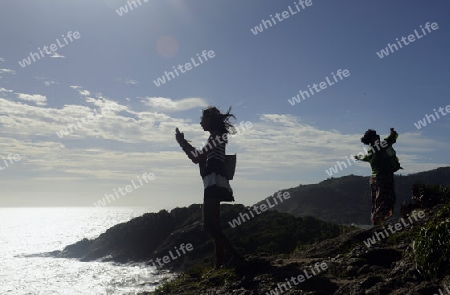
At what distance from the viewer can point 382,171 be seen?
920 cm

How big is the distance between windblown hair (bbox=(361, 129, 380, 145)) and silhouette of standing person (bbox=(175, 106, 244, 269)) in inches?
177

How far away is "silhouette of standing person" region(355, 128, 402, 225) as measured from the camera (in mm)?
9117

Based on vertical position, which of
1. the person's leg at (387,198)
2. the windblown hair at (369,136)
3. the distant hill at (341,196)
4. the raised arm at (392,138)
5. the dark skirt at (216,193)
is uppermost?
the dark skirt at (216,193)

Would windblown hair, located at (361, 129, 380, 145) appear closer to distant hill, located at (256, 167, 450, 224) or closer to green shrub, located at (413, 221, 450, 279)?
green shrub, located at (413, 221, 450, 279)

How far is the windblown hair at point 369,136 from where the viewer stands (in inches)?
368

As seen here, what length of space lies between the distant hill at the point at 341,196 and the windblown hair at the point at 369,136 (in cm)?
9028

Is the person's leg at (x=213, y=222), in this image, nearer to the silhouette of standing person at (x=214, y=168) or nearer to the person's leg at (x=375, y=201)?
the silhouette of standing person at (x=214, y=168)

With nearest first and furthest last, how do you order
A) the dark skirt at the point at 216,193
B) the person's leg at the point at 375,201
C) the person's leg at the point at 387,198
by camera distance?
the dark skirt at the point at 216,193 < the person's leg at the point at 387,198 < the person's leg at the point at 375,201

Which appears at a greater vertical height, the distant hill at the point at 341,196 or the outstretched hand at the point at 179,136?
the outstretched hand at the point at 179,136

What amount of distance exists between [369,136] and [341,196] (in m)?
109

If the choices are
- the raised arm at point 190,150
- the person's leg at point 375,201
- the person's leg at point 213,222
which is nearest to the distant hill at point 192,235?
the person's leg at point 375,201

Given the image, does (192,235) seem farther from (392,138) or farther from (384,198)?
(392,138)

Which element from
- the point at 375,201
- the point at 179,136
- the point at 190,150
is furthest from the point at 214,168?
the point at 375,201

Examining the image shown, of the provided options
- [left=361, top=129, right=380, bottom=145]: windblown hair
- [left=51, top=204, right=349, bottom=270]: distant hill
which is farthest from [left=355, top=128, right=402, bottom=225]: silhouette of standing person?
[left=51, top=204, right=349, bottom=270]: distant hill
